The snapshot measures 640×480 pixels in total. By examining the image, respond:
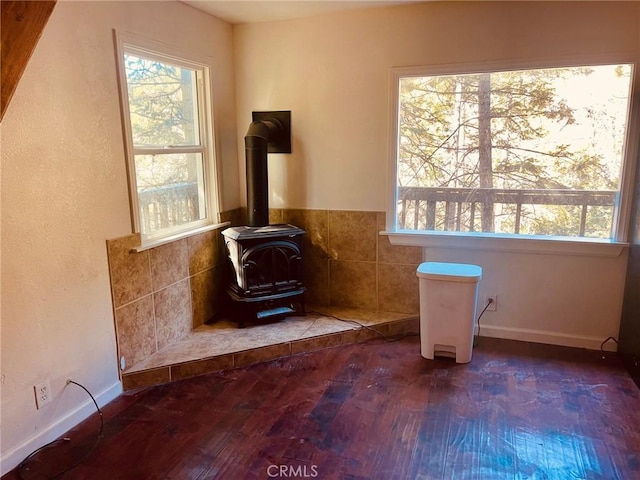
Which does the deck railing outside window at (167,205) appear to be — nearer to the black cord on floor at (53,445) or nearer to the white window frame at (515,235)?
the black cord on floor at (53,445)

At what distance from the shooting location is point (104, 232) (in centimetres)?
235

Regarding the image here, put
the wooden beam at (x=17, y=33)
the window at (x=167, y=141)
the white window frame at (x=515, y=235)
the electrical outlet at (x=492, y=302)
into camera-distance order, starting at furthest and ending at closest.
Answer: the electrical outlet at (x=492, y=302) < the white window frame at (x=515, y=235) < the window at (x=167, y=141) < the wooden beam at (x=17, y=33)

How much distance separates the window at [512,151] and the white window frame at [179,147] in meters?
1.36

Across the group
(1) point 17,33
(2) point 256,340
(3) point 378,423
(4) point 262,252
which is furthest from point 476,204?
(1) point 17,33

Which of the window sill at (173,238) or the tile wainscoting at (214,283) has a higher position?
the window sill at (173,238)

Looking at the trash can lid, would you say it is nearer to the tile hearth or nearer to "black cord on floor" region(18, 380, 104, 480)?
the tile hearth

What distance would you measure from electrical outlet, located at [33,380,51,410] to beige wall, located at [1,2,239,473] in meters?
0.03

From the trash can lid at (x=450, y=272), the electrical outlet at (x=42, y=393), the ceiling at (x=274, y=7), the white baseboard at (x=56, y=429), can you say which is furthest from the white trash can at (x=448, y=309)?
the electrical outlet at (x=42, y=393)

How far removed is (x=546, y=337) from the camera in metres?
3.12

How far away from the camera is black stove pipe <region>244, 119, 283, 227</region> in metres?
3.24

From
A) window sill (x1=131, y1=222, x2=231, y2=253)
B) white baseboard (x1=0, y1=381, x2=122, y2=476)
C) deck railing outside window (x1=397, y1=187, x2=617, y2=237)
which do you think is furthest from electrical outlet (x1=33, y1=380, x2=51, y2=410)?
deck railing outside window (x1=397, y1=187, x2=617, y2=237)

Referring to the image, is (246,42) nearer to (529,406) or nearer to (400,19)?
(400,19)

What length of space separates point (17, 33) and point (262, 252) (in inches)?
78.1

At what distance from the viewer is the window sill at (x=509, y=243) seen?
2.88 metres
